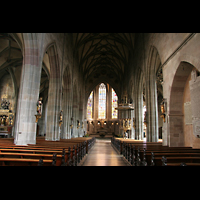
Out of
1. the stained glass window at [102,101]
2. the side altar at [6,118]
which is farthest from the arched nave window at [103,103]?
the side altar at [6,118]

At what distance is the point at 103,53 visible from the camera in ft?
88.4

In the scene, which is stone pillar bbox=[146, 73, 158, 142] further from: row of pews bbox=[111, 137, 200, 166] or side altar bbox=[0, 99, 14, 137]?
side altar bbox=[0, 99, 14, 137]

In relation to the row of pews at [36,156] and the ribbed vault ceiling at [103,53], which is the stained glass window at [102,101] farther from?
the row of pews at [36,156]

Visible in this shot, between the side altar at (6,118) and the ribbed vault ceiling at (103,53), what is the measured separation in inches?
408

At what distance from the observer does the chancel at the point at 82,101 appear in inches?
219

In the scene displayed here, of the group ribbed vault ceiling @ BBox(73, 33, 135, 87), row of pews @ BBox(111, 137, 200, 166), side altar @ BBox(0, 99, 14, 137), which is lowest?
row of pews @ BBox(111, 137, 200, 166)

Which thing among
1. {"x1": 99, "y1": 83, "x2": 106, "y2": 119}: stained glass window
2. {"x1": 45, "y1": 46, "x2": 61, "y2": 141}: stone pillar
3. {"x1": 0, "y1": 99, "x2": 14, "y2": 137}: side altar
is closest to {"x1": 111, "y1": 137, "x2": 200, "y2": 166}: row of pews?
{"x1": 45, "y1": 46, "x2": 61, "y2": 141}: stone pillar

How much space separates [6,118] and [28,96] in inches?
503

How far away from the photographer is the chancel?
219 inches

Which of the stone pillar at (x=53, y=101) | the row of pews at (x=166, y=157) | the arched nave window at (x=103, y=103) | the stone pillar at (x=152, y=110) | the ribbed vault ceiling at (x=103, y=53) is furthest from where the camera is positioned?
the arched nave window at (x=103, y=103)

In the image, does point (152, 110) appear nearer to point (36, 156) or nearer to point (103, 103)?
point (36, 156)

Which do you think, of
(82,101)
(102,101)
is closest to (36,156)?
(82,101)
